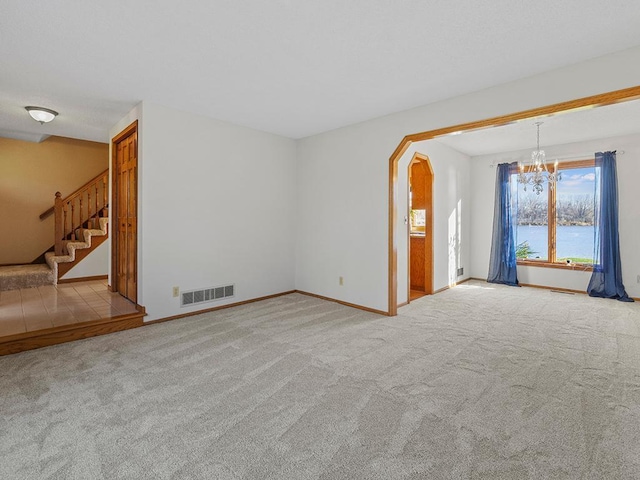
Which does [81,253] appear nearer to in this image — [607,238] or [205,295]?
[205,295]

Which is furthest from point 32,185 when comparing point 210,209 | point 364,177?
point 364,177

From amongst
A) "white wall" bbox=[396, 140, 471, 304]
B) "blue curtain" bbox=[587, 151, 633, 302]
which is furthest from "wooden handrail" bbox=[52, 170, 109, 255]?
"blue curtain" bbox=[587, 151, 633, 302]

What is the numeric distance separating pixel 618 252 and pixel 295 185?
5.32 m

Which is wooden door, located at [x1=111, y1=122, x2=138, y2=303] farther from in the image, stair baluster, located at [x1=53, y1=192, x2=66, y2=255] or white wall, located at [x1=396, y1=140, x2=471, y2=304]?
white wall, located at [x1=396, y1=140, x2=471, y2=304]

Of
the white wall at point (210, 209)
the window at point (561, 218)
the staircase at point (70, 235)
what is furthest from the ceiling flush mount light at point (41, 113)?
the window at point (561, 218)

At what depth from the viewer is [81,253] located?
573 cm

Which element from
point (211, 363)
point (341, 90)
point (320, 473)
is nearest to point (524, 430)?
point (320, 473)

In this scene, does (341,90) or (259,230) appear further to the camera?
(259,230)

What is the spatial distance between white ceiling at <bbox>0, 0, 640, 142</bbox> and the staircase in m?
2.48

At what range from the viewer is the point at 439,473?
1611 millimetres

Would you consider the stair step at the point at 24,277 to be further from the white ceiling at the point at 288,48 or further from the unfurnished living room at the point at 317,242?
the white ceiling at the point at 288,48

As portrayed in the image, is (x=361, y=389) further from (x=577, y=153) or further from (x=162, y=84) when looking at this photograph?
(x=577, y=153)

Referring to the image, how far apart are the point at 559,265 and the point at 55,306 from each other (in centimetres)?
786

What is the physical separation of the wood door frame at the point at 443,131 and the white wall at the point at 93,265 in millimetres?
5092
